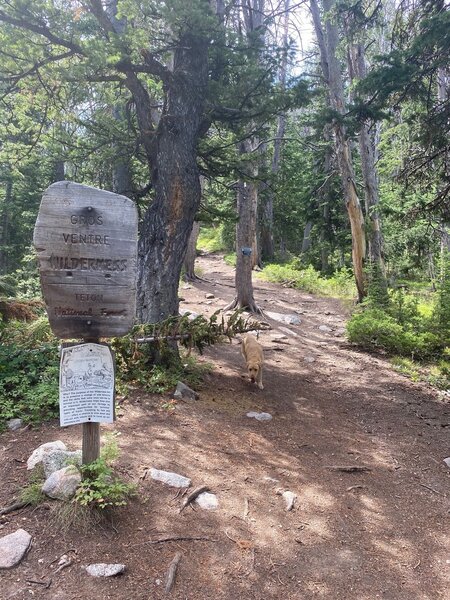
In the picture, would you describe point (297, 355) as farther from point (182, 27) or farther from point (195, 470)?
point (182, 27)

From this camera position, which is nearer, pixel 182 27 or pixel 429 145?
pixel 182 27

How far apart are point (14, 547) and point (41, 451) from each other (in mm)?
1200

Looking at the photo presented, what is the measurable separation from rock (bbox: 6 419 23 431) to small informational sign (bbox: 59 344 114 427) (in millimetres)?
1990

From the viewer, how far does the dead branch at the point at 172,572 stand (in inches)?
118

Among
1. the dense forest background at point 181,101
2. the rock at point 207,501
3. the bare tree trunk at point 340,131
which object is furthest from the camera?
the bare tree trunk at point 340,131

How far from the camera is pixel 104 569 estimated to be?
120 inches

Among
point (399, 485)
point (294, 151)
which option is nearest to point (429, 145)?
point (399, 485)

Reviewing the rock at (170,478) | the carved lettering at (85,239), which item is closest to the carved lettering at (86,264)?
the carved lettering at (85,239)

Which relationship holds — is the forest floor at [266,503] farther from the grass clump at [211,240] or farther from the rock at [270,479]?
the grass clump at [211,240]

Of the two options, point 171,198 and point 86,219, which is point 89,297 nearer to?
point 86,219

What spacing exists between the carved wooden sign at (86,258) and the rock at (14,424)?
87.1 inches

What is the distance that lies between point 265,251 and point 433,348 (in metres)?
18.9

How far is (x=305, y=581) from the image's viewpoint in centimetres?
328

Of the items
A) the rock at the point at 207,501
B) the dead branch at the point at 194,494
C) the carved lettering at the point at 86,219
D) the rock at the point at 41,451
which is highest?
the carved lettering at the point at 86,219
